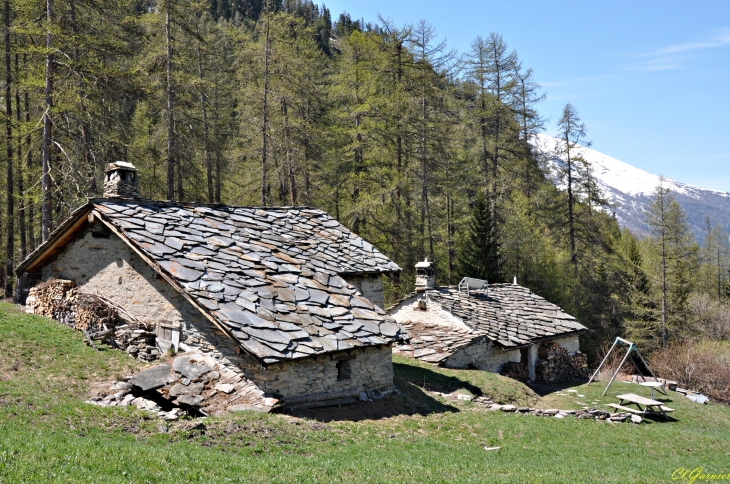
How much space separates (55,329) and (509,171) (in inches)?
1299

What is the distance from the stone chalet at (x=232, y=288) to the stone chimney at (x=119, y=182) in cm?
3

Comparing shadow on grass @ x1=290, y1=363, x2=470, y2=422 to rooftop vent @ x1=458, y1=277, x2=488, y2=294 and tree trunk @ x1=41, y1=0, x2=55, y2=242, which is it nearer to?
rooftop vent @ x1=458, y1=277, x2=488, y2=294

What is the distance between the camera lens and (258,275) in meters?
13.9

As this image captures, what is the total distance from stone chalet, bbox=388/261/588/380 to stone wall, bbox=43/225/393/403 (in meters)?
6.92

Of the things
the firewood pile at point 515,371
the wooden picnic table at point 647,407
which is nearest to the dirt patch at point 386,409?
the wooden picnic table at point 647,407

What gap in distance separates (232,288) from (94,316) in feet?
13.7

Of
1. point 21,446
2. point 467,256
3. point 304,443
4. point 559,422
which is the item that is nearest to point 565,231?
point 467,256

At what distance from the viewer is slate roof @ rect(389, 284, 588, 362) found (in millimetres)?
20953

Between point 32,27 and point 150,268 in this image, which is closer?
point 150,268

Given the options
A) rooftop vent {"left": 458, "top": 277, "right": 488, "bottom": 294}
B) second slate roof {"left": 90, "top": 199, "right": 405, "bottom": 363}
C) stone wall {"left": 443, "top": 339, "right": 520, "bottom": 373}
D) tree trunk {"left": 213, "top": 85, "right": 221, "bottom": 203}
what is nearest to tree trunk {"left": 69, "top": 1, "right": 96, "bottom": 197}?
second slate roof {"left": 90, "top": 199, "right": 405, "bottom": 363}

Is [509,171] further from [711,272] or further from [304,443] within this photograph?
[711,272]

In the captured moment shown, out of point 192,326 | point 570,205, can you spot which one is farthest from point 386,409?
point 570,205

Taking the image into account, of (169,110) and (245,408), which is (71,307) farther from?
(169,110)

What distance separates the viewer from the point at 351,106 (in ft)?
107
